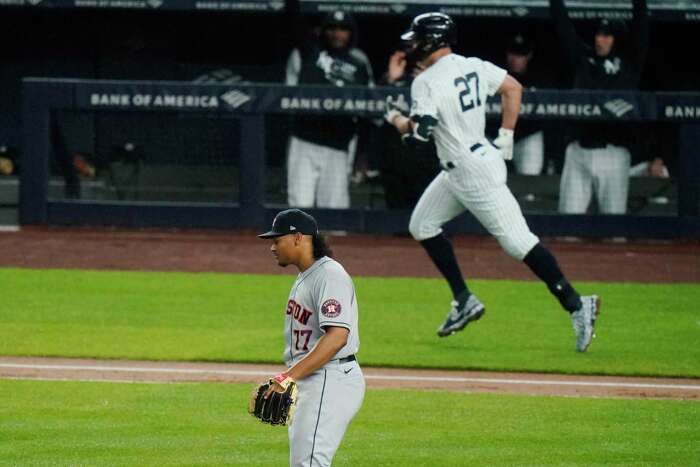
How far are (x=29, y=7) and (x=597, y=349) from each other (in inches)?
401

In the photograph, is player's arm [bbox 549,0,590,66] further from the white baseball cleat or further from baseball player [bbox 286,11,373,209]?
the white baseball cleat

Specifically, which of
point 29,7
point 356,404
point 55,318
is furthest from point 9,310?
point 29,7

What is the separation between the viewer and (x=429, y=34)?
961 cm

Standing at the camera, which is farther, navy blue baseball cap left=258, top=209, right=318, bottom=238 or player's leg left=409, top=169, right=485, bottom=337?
player's leg left=409, top=169, right=485, bottom=337

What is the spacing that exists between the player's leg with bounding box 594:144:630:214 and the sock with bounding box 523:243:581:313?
18.5 feet

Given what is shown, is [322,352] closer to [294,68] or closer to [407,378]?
[407,378]

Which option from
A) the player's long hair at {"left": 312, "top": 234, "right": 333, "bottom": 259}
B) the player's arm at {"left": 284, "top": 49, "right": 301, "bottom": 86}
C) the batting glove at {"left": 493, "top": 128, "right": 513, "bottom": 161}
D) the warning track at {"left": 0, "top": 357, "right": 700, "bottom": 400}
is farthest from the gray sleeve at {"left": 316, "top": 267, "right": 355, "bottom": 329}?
the player's arm at {"left": 284, "top": 49, "right": 301, "bottom": 86}

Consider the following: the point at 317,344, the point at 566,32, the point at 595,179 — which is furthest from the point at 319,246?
the point at 595,179

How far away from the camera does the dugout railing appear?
595 inches

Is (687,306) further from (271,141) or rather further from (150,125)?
(150,125)

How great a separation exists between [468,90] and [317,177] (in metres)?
5.60

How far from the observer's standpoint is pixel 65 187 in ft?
51.0

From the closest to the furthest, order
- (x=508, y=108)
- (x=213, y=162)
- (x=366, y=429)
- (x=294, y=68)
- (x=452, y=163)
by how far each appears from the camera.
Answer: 1. (x=366, y=429)
2. (x=452, y=163)
3. (x=508, y=108)
4. (x=213, y=162)
5. (x=294, y=68)

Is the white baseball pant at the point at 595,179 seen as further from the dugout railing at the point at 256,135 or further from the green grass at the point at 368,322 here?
the green grass at the point at 368,322
